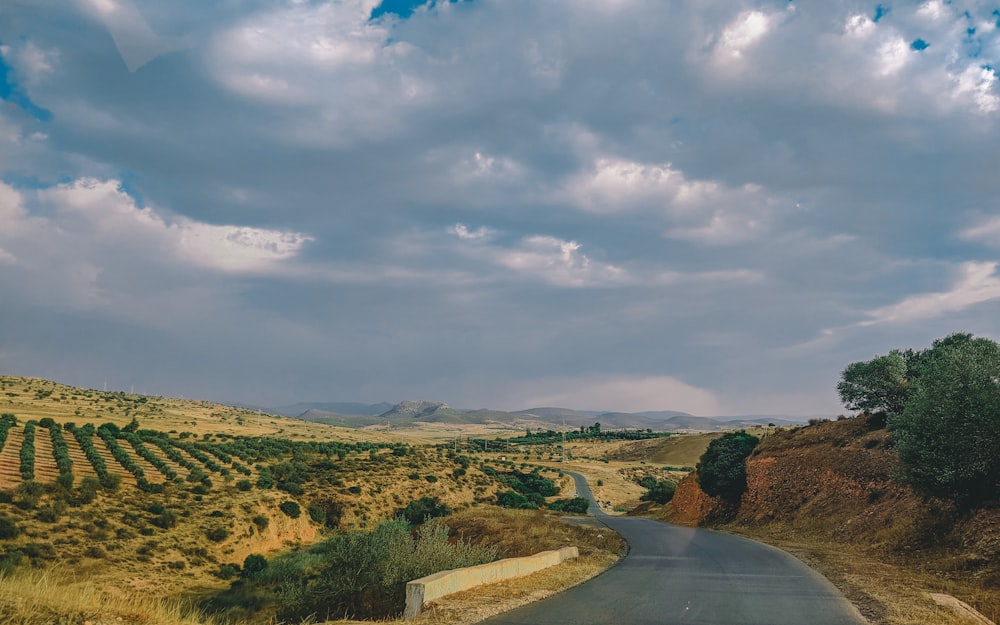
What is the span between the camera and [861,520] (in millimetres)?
31141

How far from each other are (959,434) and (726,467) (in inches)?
1127

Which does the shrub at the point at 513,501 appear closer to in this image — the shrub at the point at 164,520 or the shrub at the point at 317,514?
the shrub at the point at 317,514

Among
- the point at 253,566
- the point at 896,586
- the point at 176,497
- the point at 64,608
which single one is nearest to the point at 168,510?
the point at 176,497

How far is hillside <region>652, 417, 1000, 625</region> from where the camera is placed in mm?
16688

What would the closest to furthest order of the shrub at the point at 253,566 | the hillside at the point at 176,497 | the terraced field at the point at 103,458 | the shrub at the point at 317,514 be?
the hillside at the point at 176,497, the shrub at the point at 253,566, the terraced field at the point at 103,458, the shrub at the point at 317,514

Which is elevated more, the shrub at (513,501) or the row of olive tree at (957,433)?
the row of olive tree at (957,433)

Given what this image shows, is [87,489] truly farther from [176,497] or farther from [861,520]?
[861,520]

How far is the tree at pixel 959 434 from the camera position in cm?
2206

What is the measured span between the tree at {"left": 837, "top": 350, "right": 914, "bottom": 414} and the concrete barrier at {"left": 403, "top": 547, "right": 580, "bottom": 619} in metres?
39.6

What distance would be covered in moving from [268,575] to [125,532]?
9745 mm

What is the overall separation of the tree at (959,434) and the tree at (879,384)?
23.9 metres

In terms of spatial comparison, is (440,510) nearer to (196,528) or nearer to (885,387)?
(196,528)

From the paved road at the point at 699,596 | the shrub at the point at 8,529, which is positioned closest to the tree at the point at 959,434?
the paved road at the point at 699,596

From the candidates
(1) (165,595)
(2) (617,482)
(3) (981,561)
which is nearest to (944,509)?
(3) (981,561)
